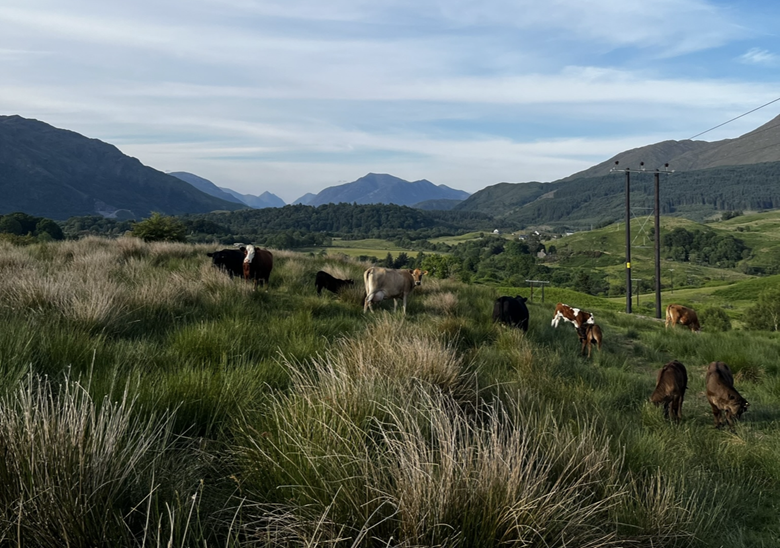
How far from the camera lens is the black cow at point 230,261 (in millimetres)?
12140

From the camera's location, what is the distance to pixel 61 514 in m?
1.81

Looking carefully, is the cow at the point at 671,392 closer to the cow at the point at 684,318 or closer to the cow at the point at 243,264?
the cow at the point at 243,264

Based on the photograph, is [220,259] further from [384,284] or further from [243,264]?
[384,284]

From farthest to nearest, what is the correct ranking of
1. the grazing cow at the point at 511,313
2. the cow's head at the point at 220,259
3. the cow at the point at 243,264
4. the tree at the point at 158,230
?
1. the tree at the point at 158,230
2. the cow's head at the point at 220,259
3. the cow at the point at 243,264
4. the grazing cow at the point at 511,313

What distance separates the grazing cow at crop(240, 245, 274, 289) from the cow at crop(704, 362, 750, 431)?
9.00 m

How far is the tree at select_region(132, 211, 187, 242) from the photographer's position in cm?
2298

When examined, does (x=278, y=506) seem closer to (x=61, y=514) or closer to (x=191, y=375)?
(x=61, y=514)

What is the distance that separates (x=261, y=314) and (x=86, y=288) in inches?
98.6

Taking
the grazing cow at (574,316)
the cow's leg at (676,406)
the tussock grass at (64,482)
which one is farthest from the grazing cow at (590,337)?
the tussock grass at (64,482)

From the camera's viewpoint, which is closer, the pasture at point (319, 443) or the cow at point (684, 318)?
the pasture at point (319, 443)

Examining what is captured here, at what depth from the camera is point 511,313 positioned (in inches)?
415

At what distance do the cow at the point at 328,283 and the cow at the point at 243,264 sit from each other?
49.9 inches

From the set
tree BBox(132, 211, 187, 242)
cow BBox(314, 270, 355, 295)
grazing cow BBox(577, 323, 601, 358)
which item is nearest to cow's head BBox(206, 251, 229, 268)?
cow BBox(314, 270, 355, 295)

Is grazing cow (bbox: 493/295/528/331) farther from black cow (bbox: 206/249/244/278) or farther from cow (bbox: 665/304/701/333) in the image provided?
cow (bbox: 665/304/701/333)
